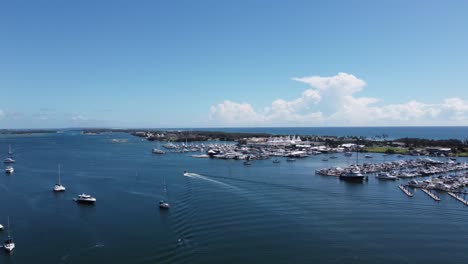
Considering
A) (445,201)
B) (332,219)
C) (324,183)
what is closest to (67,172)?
(324,183)

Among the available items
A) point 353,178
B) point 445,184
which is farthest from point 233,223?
point 445,184

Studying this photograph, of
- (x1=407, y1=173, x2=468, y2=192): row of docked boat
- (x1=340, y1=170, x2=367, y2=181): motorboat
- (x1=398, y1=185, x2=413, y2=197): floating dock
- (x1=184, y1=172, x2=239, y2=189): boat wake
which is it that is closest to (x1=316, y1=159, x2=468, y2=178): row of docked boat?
(x1=340, y1=170, x2=367, y2=181): motorboat

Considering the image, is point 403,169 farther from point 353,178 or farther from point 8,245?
point 8,245

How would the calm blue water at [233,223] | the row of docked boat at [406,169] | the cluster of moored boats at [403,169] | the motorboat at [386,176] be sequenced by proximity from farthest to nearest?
the row of docked boat at [406,169] < the cluster of moored boats at [403,169] < the motorboat at [386,176] < the calm blue water at [233,223]

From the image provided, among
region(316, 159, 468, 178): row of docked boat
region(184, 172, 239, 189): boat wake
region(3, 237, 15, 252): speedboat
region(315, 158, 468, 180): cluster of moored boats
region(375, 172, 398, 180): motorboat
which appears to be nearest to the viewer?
region(3, 237, 15, 252): speedboat

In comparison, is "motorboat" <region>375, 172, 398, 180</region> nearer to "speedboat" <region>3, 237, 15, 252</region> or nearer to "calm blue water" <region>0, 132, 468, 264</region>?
"calm blue water" <region>0, 132, 468, 264</region>

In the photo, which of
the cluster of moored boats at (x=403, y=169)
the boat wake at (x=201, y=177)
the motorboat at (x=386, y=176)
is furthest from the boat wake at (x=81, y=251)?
the motorboat at (x=386, y=176)

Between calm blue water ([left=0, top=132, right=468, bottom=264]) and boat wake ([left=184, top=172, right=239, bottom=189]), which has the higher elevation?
Result: boat wake ([left=184, top=172, right=239, bottom=189])

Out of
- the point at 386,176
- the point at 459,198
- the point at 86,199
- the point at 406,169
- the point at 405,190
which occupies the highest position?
the point at 406,169

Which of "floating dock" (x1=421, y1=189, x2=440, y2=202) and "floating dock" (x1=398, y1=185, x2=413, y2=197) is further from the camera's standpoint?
"floating dock" (x1=398, y1=185, x2=413, y2=197)

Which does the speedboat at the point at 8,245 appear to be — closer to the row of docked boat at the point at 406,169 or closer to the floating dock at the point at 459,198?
the floating dock at the point at 459,198
